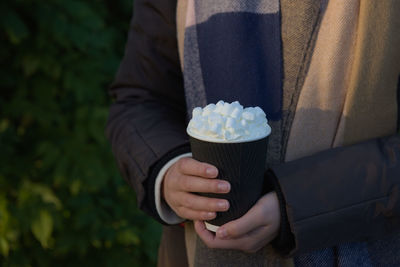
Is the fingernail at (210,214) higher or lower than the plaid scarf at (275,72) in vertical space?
lower

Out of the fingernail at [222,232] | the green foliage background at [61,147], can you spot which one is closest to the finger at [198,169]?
the fingernail at [222,232]

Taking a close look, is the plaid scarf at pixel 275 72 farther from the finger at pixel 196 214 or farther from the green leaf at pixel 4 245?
the green leaf at pixel 4 245

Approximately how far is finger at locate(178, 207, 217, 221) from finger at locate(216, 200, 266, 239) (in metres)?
0.03

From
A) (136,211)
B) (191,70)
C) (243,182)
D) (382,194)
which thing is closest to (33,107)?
(136,211)

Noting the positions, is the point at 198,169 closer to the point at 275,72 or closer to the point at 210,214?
the point at 210,214

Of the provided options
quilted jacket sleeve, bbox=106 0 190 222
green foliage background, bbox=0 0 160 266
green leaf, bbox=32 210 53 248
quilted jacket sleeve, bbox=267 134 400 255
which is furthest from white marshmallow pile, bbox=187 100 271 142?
green leaf, bbox=32 210 53 248

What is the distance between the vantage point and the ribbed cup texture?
0.77m

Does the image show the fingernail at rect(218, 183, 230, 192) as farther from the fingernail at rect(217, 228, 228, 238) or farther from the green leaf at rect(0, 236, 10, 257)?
the green leaf at rect(0, 236, 10, 257)

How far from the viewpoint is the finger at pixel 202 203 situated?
31.2 inches

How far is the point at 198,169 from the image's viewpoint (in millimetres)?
796

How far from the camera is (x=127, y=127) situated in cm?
113

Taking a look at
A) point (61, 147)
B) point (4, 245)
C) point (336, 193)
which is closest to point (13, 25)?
point (61, 147)

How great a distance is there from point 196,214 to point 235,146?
17 centimetres

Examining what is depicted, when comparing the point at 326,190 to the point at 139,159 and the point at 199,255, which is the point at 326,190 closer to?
the point at 199,255
